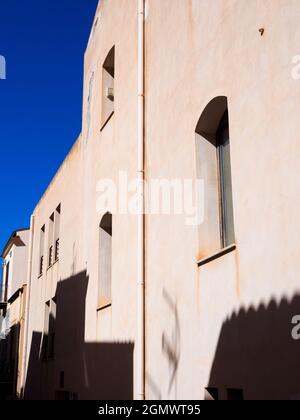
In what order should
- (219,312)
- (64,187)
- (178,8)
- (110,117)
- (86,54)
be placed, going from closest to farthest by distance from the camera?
(219,312)
(178,8)
(110,117)
(86,54)
(64,187)

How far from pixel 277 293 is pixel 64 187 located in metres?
11.3

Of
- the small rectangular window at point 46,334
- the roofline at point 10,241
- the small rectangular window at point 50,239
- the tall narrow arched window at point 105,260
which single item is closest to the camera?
the tall narrow arched window at point 105,260

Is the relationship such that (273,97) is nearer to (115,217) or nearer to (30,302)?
(115,217)

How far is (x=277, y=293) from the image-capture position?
5.25 metres

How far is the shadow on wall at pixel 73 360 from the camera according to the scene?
945 cm

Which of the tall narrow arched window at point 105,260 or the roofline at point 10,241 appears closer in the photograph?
the tall narrow arched window at point 105,260

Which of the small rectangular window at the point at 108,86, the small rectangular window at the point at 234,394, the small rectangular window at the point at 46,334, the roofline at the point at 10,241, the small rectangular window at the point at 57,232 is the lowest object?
the small rectangular window at the point at 234,394

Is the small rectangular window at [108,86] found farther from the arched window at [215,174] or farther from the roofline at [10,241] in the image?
the roofline at [10,241]

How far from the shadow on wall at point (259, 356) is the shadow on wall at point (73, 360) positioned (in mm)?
2927

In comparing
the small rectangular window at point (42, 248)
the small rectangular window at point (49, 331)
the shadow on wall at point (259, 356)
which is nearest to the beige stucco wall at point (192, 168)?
the shadow on wall at point (259, 356)

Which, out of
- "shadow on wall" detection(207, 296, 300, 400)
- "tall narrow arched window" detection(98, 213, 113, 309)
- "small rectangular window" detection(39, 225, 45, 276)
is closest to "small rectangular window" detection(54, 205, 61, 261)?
"small rectangular window" detection(39, 225, 45, 276)

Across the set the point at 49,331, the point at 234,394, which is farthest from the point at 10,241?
the point at 234,394

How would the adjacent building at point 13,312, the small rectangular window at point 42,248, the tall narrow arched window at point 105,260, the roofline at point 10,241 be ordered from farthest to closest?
1. the roofline at point 10,241
2. the adjacent building at point 13,312
3. the small rectangular window at point 42,248
4. the tall narrow arched window at point 105,260
